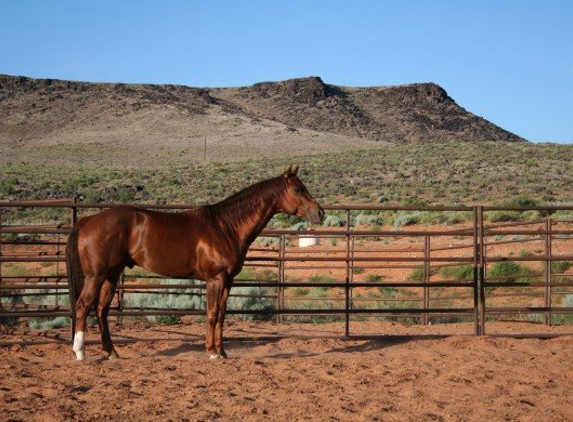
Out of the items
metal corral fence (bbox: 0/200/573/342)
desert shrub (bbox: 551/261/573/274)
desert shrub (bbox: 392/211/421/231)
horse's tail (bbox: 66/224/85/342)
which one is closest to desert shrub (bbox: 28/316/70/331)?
metal corral fence (bbox: 0/200/573/342)

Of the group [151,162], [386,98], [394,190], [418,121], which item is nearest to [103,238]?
[394,190]

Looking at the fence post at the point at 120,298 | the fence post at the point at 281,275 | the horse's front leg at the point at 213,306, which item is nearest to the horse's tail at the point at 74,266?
the fence post at the point at 120,298

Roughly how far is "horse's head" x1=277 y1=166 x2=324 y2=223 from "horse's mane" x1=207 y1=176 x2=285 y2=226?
0.08 metres

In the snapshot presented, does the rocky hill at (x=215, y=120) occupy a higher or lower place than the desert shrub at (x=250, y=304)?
higher

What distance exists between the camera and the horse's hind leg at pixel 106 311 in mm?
7926

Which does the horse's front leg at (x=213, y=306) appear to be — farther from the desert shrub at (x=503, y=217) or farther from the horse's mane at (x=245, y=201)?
the desert shrub at (x=503, y=217)

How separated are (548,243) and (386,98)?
373 feet

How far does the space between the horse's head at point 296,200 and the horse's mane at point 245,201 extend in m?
0.08

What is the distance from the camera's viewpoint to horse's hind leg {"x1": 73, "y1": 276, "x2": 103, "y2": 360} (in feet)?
25.1

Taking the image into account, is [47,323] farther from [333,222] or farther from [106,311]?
[333,222]

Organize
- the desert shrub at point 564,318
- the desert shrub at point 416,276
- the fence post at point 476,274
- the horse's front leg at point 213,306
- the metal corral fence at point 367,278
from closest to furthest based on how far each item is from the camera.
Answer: the horse's front leg at point 213,306 < the metal corral fence at point 367,278 < the fence post at point 476,274 < the desert shrub at point 564,318 < the desert shrub at point 416,276

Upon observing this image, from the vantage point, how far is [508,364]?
772cm

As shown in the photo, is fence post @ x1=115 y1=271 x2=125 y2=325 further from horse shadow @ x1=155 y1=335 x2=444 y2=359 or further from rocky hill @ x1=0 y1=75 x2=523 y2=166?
rocky hill @ x1=0 y1=75 x2=523 y2=166

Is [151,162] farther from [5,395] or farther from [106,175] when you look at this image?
[5,395]
